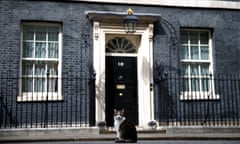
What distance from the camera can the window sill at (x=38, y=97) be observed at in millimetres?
10977

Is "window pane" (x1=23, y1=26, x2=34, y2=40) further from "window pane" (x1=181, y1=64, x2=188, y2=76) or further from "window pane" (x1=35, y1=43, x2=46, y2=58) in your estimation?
"window pane" (x1=181, y1=64, x2=188, y2=76)

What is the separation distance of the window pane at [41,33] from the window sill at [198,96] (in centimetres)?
496

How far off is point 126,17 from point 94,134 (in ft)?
12.5

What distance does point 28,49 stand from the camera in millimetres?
11492

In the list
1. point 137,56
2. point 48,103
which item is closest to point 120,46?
point 137,56

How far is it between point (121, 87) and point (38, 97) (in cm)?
270

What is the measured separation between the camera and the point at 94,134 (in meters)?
10.2

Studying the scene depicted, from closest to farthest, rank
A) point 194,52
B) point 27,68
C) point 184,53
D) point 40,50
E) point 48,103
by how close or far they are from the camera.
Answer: point 48,103
point 27,68
point 40,50
point 184,53
point 194,52

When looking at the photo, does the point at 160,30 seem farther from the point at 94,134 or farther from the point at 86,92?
the point at 94,134

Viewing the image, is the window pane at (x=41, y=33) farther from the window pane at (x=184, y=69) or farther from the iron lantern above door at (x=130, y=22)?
the window pane at (x=184, y=69)

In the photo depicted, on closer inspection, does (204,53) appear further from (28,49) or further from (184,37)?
(28,49)

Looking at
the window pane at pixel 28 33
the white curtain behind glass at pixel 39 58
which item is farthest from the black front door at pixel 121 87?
the window pane at pixel 28 33

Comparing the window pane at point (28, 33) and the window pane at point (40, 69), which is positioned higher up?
the window pane at point (28, 33)

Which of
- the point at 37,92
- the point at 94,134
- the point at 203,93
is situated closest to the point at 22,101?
the point at 37,92
